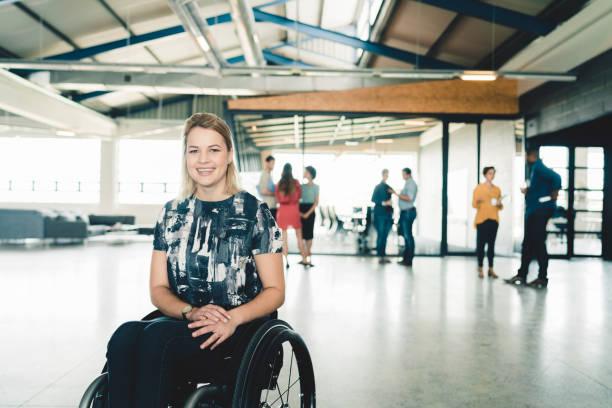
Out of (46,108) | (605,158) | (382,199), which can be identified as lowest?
(382,199)

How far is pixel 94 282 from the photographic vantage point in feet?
14.8

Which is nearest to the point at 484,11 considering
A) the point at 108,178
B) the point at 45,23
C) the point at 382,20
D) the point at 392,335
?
the point at 382,20

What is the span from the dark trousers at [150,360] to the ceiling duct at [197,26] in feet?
14.0

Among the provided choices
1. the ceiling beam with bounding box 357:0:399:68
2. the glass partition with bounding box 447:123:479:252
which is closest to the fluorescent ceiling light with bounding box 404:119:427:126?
the glass partition with bounding box 447:123:479:252

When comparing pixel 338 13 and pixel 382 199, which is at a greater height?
pixel 338 13

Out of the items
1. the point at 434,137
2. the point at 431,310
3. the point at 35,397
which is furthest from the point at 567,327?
the point at 434,137

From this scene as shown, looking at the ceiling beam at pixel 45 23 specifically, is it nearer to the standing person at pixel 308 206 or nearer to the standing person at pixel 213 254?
the standing person at pixel 308 206

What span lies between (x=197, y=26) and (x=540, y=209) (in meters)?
4.56

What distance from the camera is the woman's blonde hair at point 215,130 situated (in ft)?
4.33

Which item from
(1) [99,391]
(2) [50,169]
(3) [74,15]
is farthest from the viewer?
(2) [50,169]

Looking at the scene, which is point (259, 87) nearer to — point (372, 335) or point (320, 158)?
point (320, 158)

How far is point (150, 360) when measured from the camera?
102 cm

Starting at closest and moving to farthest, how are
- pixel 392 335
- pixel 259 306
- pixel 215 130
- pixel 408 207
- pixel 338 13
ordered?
pixel 259 306 < pixel 215 130 < pixel 392 335 < pixel 408 207 < pixel 338 13

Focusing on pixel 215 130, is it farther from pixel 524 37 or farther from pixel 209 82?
pixel 209 82
